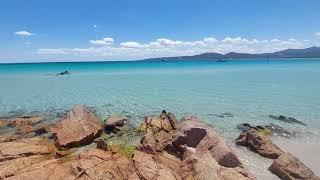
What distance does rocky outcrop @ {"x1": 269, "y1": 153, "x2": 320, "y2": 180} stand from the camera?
45.9 ft

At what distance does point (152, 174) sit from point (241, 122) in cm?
1472

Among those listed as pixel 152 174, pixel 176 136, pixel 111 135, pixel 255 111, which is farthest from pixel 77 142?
pixel 255 111

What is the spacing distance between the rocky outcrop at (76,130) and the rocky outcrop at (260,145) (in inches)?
343

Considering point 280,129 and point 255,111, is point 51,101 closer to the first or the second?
point 255,111

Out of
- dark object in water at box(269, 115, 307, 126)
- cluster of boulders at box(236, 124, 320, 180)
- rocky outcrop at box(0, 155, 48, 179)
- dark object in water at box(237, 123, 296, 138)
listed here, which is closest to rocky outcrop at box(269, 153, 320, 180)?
cluster of boulders at box(236, 124, 320, 180)

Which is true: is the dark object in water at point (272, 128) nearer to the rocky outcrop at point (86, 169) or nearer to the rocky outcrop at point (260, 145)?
the rocky outcrop at point (260, 145)

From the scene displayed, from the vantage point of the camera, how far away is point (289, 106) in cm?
3297

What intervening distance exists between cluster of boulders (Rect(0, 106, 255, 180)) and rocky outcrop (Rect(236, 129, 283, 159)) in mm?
3101

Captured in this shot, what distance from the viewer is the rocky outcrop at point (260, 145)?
17330 mm

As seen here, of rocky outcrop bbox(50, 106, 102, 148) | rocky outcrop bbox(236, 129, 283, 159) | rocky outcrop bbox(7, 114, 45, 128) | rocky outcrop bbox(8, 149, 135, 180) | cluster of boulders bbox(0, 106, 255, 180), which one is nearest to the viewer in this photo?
rocky outcrop bbox(8, 149, 135, 180)

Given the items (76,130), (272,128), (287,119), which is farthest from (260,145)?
(76,130)

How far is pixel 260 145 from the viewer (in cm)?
1803

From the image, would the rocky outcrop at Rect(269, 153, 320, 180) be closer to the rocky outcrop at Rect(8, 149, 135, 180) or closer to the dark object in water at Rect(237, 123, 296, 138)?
the rocky outcrop at Rect(8, 149, 135, 180)

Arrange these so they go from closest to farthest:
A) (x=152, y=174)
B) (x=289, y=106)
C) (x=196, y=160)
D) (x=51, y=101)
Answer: (x=152, y=174), (x=196, y=160), (x=289, y=106), (x=51, y=101)
